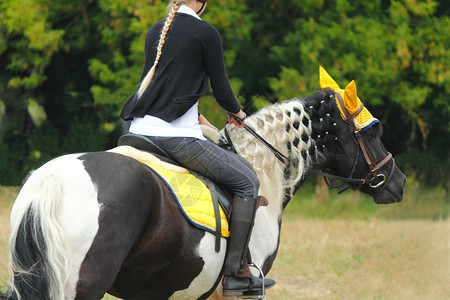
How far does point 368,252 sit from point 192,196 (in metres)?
6.87

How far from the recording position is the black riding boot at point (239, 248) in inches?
166

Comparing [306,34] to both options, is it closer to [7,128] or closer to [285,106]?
[7,128]

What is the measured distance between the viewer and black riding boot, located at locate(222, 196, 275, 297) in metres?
4.23

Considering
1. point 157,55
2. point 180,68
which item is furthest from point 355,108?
point 157,55

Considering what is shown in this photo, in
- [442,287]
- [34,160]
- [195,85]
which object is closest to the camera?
[195,85]

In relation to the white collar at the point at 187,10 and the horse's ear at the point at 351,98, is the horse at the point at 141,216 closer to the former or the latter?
the horse's ear at the point at 351,98

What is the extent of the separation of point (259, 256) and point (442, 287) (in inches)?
179

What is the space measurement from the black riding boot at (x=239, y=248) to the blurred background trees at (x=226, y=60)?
9.66 meters

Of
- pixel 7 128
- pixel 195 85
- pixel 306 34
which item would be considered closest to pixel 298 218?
pixel 306 34

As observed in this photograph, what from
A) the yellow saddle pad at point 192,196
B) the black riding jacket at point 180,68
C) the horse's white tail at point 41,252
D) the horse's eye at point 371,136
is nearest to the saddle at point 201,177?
the yellow saddle pad at point 192,196

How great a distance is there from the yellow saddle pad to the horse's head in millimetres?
1316

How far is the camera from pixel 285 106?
4.88 meters

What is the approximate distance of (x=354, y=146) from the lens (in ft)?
16.8

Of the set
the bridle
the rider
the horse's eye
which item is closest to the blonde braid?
the rider
